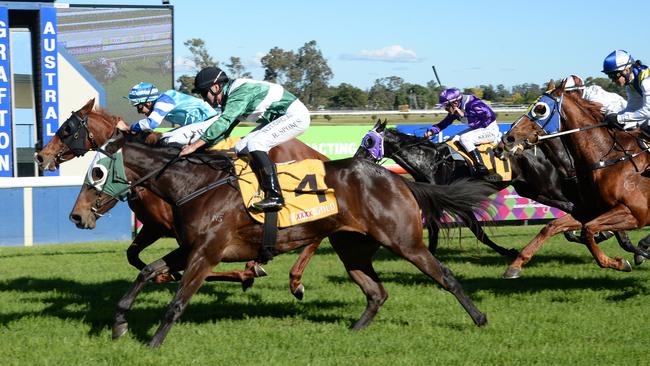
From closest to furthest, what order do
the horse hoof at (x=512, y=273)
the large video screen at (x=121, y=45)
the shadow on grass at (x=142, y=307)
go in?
the shadow on grass at (x=142, y=307)
the horse hoof at (x=512, y=273)
the large video screen at (x=121, y=45)

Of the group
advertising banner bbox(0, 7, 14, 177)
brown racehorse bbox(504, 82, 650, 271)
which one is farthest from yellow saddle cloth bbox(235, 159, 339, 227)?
advertising banner bbox(0, 7, 14, 177)

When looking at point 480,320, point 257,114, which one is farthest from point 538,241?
point 257,114

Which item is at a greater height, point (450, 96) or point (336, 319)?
point (450, 96)

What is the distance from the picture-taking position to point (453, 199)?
6637 mm

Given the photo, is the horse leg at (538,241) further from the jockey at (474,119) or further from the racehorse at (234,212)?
the racehorse at (234,212)

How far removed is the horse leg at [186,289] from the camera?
5781 mm

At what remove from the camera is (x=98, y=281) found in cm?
912

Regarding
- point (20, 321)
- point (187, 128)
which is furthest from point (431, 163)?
point (20, 321)

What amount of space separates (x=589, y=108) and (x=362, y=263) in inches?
103

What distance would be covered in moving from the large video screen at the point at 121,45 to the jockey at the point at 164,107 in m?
17.9

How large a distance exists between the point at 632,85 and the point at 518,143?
1113mm

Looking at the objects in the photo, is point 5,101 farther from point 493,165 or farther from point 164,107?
point 493,165

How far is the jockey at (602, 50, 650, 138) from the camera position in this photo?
24.3 ft

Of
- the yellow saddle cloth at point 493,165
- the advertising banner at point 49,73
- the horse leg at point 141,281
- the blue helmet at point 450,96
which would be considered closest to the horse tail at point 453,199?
the horse leg at point 141,281
